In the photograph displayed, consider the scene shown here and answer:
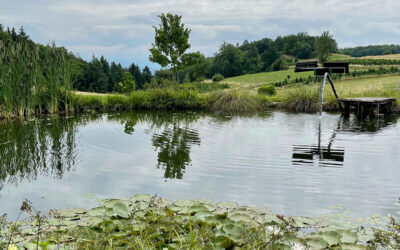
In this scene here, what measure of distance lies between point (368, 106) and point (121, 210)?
10.8 meters

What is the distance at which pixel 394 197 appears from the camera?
13.4 ft

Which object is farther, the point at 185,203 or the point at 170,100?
the point at 170,100

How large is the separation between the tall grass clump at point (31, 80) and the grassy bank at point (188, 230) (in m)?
7.92

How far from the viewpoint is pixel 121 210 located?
3.26 meters

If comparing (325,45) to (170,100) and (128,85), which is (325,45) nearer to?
(128,85)

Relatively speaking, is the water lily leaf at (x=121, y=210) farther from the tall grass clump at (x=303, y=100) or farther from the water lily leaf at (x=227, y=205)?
the tall grass clump at (x=303, y=100)

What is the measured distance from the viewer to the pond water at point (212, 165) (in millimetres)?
4141

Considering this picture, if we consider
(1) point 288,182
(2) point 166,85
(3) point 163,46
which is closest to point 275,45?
(3) point 163,46

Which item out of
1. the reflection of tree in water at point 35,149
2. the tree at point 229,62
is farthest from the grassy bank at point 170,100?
the tree at point 229,62

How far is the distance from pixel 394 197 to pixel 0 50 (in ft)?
34.5

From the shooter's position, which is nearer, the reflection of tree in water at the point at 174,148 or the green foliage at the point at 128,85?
the reflection of tree in water at the point at 174,148

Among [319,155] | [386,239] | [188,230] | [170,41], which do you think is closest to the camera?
[386,239]

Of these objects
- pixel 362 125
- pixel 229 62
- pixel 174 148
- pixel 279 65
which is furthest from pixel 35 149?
pixel 229 62

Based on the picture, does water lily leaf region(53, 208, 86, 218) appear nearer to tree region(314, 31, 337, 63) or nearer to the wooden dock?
the wooden dock
